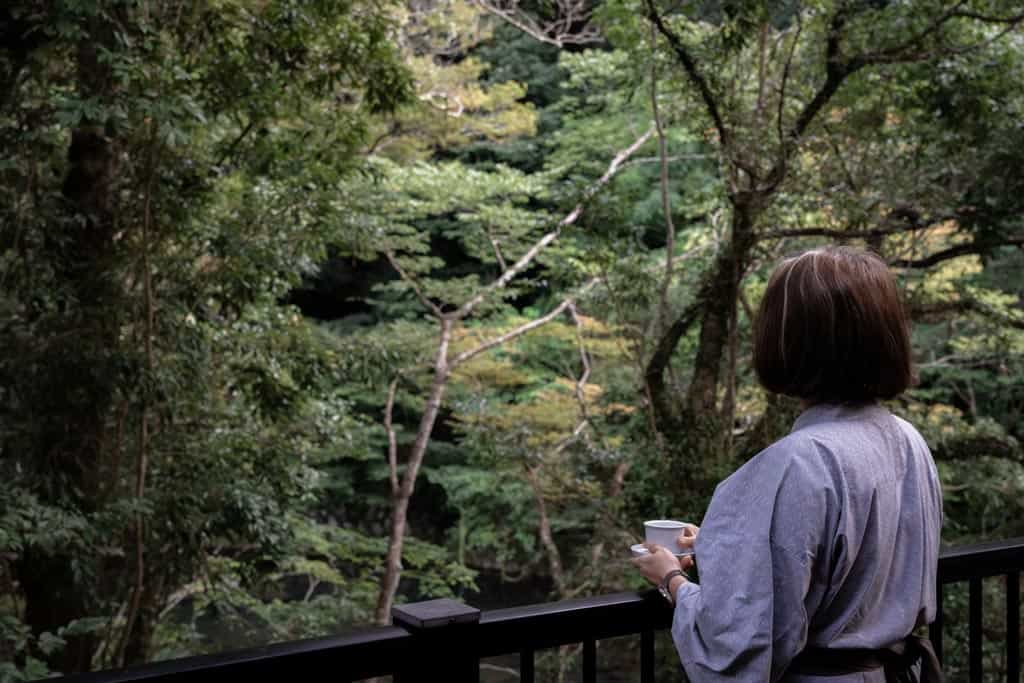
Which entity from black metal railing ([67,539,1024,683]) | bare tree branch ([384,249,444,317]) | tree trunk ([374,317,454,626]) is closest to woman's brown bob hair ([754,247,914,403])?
black metal railing ([67,539,1024,683])

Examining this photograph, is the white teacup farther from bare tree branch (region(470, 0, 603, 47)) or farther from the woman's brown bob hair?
bare tree branch (region(470, 0, 603, 47))

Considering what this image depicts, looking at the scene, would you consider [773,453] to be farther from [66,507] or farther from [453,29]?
[453,29]

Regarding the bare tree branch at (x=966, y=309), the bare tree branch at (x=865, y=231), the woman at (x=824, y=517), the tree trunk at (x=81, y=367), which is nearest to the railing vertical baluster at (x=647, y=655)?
the woman at (x=824, y=517)

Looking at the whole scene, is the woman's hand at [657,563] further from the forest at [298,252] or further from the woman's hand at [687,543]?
the forest at [298,252]

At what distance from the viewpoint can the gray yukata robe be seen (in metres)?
1.02

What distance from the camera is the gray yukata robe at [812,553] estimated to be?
3.35 ft

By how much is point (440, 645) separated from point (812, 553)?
1.62 feet

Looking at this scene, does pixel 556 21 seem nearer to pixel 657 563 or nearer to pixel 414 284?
pixel 414 284

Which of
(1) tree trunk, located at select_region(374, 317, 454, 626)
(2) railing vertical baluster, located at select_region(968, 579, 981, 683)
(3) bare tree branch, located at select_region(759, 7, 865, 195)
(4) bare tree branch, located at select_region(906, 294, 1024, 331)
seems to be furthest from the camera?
(1) tree trunk, located at select_region(374, 317, 454, 626)

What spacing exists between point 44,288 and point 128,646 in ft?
6.89

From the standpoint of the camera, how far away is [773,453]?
1062 mm

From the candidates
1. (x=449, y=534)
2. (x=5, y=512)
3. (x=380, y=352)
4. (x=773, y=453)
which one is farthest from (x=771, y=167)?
(x=449, y=534)

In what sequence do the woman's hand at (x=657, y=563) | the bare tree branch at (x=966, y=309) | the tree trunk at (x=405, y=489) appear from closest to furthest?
the woman's hand at (x=657, y=563)
the bare tree branch at (x=966, y=309)
the tree trunk at (x=405, y=489)

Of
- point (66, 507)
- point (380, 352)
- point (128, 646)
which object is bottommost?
point (128, 646)
